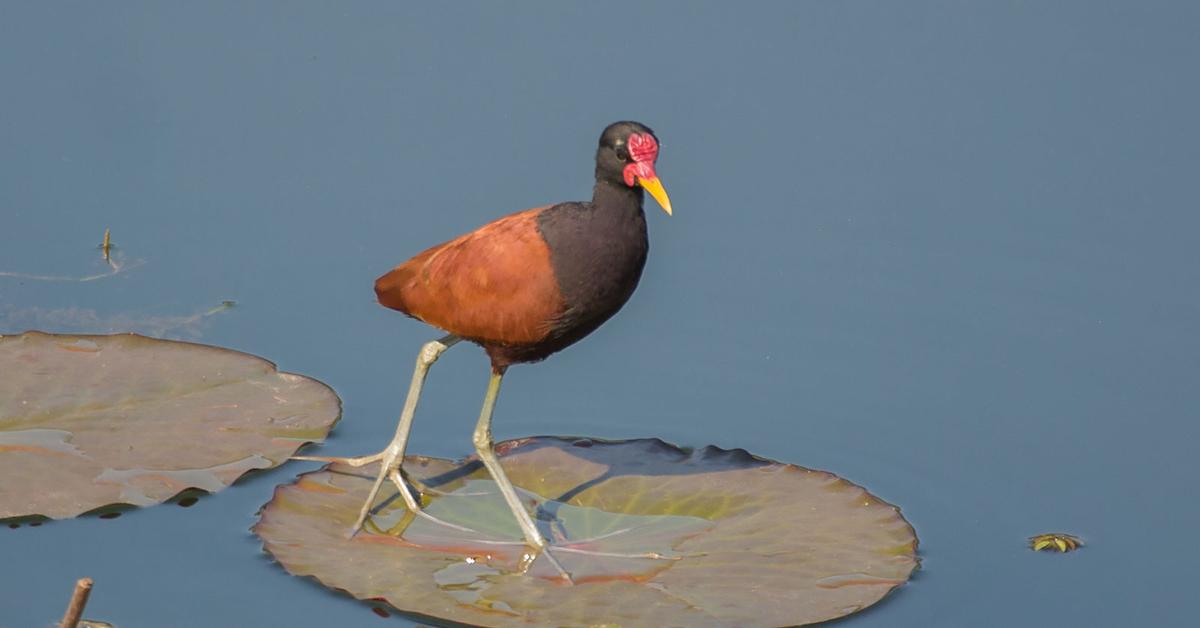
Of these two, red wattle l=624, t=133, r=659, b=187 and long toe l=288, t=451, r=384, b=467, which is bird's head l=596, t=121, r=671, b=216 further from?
long toe l=288, t=451, r=384, b=467

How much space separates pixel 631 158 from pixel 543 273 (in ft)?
1.47

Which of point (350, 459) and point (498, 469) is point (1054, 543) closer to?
point (498, 469)

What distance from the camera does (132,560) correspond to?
6.27 m

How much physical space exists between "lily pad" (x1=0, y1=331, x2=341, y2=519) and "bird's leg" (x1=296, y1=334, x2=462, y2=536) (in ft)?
0.84

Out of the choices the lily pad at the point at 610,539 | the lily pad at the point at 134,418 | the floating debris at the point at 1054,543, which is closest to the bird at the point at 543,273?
the lily pad at the point at 610,539

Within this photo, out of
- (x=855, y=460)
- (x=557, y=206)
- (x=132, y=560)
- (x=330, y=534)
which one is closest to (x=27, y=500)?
(x=132, y=560)

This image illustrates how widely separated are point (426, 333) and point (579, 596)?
204cm

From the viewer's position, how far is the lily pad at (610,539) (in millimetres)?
5977

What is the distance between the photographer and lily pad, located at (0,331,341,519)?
6.47 meters

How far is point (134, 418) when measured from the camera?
22.5 ft

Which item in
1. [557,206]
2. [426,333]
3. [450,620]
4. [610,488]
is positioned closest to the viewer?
[450,620]

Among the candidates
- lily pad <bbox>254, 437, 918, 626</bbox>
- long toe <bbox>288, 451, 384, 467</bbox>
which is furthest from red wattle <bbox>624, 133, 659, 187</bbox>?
long toe <bbox>288, 451, 384, 467</bbox>

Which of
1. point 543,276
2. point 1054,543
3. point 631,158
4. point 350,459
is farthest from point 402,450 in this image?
point 1054,543

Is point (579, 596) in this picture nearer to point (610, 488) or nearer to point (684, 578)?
point (684, 578)
